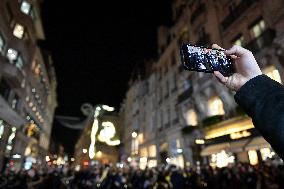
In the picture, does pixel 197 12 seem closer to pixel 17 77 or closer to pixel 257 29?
pixel 257 29

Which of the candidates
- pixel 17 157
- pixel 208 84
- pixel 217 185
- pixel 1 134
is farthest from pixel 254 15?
pixel 17 157

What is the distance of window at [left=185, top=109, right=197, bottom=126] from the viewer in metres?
27.1

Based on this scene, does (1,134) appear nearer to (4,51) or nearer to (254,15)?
(4,51)

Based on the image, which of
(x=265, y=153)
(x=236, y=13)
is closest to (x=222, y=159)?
(x=265, y=153)

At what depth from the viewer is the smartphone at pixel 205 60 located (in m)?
2.13

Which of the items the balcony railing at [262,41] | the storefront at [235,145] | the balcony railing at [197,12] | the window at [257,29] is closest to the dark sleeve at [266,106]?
the storefront at [235,145]

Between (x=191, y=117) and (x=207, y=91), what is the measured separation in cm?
494

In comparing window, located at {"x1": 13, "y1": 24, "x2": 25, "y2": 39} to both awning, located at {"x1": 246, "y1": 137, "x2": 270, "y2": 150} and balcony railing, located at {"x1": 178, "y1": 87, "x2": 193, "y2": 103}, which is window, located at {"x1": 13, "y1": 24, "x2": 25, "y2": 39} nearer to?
balcony railing, located at {"x1": 178, "y1": 87, "x2": 193, "y2": 103}

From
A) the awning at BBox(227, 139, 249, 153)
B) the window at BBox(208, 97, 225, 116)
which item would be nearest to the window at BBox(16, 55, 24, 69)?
the window at BBox(208, 97, 225, 116)

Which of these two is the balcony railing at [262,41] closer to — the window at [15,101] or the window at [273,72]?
the window at [273,72]

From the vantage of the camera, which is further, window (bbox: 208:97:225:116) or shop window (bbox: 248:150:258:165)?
window (bbox: 208:97:225:116)

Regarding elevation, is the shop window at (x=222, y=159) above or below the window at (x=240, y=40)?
below

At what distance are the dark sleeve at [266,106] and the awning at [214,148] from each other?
19.5 metres

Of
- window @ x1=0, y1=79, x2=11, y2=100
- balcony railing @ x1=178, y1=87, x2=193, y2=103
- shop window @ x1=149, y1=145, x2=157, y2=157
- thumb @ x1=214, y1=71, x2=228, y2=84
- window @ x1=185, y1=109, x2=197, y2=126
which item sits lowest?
thumb @ x1=214, y1=71, x2=228, y2=84
